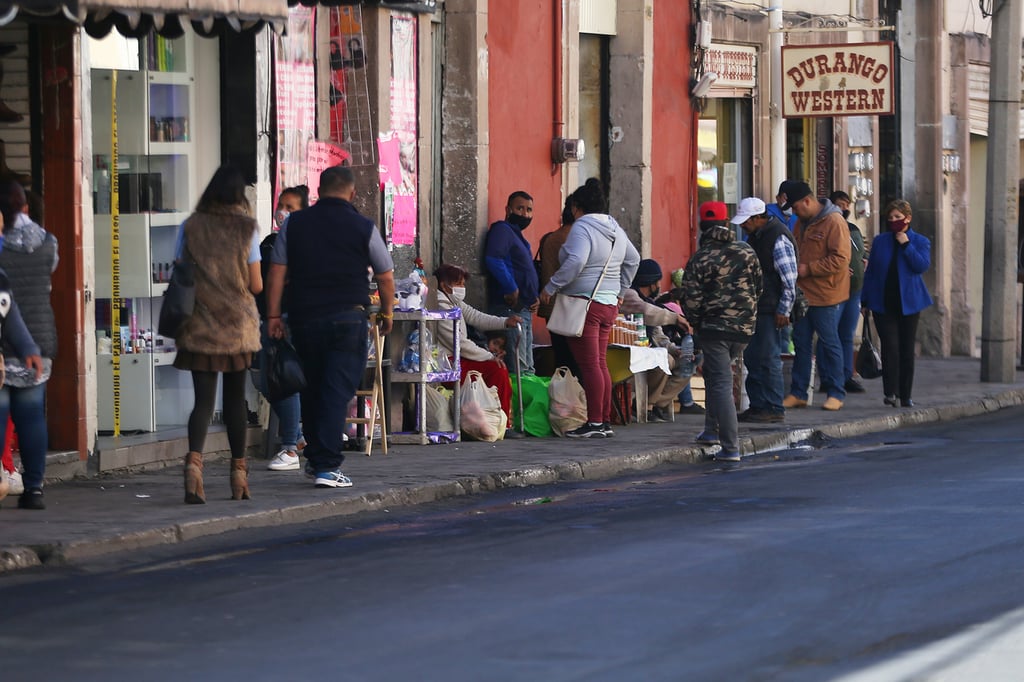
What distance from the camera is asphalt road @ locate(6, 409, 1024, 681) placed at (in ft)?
23.2

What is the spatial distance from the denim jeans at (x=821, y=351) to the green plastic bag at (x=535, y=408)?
2.94m

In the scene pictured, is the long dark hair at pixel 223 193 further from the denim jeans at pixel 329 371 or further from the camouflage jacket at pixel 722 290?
the camouflage jacket at pixel 722 290

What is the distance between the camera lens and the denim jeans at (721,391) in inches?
570

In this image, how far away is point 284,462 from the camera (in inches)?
518

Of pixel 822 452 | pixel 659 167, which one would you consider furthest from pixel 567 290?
pixel 659 167

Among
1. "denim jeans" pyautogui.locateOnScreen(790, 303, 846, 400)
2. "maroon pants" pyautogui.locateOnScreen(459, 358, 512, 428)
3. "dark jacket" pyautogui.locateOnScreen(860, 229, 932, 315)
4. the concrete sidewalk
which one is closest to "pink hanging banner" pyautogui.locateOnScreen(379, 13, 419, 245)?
"maroon pants" pyautogui.locateOnScreen(459, 358, 512, 428)

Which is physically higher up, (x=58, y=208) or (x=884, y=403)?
(x=58, y=208)

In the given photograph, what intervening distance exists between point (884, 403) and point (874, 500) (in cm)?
718

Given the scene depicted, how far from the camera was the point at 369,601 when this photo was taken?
26.8 feet

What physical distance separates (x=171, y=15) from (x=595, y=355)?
15.6 feet

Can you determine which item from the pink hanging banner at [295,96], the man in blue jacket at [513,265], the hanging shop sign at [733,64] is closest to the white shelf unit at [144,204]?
the pink hanging banner at [295,96]

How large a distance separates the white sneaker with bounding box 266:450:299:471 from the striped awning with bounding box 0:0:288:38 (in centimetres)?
267

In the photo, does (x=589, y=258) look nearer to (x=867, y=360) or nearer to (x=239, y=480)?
(x=239, y=480)

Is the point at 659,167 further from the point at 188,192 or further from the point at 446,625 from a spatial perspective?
the point at 446,625
